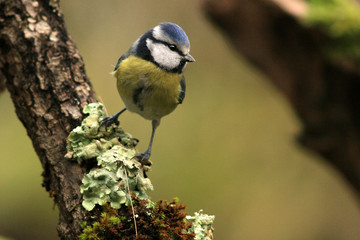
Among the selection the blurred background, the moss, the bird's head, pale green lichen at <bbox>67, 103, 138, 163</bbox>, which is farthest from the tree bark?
the blurred background

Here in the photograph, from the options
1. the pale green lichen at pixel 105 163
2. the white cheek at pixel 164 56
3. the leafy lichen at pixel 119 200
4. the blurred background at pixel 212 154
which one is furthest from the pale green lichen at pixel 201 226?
the blurred background at pixel 212 154

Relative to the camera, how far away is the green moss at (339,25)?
278cm

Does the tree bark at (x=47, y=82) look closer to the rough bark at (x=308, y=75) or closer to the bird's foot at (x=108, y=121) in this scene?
the bird's foot at (x=108, y=121)

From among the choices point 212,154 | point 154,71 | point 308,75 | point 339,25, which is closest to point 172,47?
point 154,71

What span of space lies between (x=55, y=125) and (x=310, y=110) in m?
2.11

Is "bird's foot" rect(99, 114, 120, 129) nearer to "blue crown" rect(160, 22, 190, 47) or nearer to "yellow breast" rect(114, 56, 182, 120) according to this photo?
"yellow breast" rect(114, 56, 182, 120)

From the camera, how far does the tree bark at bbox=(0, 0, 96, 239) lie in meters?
1.53

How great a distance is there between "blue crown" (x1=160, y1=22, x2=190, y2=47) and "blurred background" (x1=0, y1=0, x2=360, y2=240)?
7.19ft

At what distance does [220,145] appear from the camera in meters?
4.13

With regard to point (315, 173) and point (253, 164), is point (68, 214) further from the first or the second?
point (315, 173)

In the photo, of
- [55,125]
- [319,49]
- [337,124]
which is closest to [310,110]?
[337,124]

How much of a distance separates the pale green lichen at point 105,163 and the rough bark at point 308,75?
6.15 feet

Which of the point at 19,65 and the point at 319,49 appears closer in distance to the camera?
the point at 19,65

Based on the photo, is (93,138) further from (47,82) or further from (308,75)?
(308,75)
